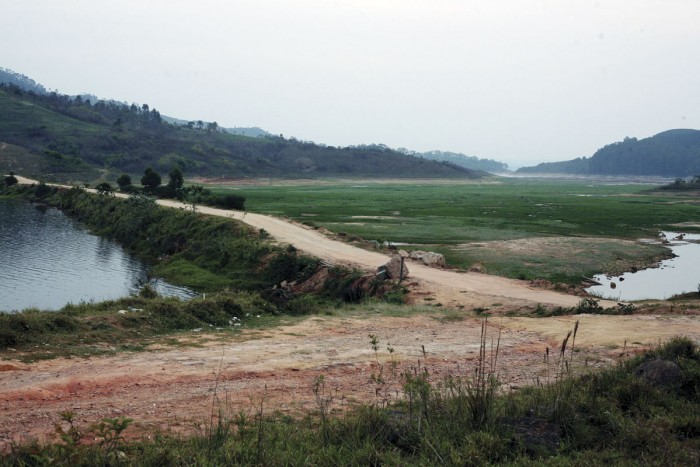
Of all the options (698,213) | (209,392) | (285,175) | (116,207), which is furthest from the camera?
(285,175)

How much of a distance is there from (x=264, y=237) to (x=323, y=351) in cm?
2531

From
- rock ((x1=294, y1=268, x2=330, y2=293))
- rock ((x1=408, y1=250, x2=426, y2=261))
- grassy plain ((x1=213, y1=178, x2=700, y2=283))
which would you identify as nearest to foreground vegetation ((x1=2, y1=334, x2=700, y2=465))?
rock ((x1=294, y1=268, x2=330, y2=293))

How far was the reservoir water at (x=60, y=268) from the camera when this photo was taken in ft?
99.5

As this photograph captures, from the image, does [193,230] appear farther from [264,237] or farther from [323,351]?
[323,351]

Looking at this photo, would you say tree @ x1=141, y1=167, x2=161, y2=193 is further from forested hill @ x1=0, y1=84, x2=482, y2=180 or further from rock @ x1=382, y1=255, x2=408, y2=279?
rock @ x1=382, y1=255, x2=408, y2=279

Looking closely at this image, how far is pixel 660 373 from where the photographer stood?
1009cm

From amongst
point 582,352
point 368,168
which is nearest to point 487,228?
point 582,352

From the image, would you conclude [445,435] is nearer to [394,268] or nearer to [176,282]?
[394,268]

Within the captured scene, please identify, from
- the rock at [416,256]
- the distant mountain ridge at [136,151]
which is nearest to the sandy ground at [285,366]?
the rock at [416,256]

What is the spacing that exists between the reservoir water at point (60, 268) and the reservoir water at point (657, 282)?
22299 mm

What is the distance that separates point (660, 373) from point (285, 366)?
7.28m

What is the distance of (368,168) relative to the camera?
18075cm

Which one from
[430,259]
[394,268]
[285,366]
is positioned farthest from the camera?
[430,259]

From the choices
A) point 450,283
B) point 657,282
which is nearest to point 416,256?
point 450,283
